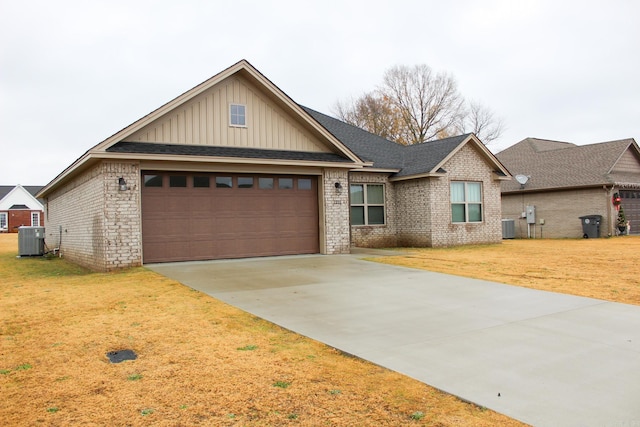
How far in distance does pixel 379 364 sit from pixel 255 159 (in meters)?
9.83

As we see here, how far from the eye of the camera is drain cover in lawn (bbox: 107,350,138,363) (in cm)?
517

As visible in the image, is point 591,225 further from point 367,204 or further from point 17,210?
point 17,210

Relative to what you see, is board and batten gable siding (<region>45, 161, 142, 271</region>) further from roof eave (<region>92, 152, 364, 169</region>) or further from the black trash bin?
the black trash bin

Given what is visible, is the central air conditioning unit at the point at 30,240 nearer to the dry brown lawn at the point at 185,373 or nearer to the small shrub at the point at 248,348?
the dry brown lawn at the point at 185,373

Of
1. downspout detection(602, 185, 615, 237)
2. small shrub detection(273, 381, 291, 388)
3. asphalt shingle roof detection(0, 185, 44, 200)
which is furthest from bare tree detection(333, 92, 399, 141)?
small shrub detection(273, 381, 291, 388)

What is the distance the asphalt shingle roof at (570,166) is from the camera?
24.7 m

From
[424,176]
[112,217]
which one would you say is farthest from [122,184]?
[424,176]

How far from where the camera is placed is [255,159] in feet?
45.5

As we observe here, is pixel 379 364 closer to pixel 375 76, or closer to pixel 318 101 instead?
pixel 375 76

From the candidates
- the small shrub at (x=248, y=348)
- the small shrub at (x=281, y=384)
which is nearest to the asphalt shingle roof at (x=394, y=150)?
the small shrub at (x=248, y=348)

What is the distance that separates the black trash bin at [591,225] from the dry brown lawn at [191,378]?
2244 cm

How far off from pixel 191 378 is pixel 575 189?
2539 cm

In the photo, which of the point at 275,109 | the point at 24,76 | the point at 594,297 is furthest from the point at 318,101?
the point at 594,297

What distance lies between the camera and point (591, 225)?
24.2 m
